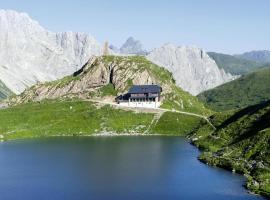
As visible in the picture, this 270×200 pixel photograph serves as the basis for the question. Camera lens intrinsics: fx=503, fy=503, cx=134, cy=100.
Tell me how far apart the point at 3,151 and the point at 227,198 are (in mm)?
95789

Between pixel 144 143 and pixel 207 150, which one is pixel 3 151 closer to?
pixel 144 143

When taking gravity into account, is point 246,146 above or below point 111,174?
above

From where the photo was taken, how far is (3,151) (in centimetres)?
17325

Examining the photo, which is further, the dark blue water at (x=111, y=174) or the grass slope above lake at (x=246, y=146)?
the grass slope above lake at (x=246, y=146)

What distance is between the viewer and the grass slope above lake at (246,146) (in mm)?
121725

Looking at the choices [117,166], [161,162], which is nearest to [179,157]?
[161,162]

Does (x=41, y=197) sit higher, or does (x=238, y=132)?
(x=238, y=132)

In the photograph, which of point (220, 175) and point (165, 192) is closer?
point (165, 192)

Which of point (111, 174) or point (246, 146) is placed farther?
point (246, 146)

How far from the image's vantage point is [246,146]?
149625 mm

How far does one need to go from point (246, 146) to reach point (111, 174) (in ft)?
148

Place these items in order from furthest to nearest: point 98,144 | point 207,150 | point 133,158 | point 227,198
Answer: point 98,144 → point 207,150 → point 133,158 → point 227,198

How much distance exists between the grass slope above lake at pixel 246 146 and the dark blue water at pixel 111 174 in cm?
403

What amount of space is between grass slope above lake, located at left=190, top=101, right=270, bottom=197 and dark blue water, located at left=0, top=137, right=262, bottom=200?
403cm
